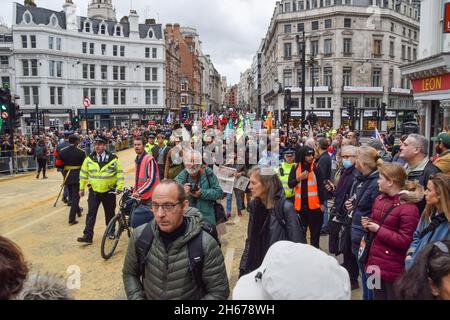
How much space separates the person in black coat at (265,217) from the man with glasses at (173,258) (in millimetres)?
892

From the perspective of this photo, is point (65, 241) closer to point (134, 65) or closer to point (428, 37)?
point (428, 37)

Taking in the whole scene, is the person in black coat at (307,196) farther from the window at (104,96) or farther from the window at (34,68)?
the window at (104,96)

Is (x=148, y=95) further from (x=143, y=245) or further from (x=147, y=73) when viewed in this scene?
(x=143, y=245)

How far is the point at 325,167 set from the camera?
6973mm

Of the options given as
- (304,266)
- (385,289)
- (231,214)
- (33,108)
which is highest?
(33,108)

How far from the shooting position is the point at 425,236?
307 cm

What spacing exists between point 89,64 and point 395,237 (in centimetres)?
5424

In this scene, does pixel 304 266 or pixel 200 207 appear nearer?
pixel 304 266

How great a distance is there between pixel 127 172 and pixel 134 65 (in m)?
41.1

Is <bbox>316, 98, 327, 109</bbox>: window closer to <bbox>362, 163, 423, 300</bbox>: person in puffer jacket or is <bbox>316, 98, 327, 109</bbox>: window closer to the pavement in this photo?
the pavement

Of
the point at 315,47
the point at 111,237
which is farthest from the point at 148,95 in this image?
the point at 111,237

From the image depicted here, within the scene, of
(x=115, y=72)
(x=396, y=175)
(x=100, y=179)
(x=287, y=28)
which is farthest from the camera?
(x=287, y=28)
